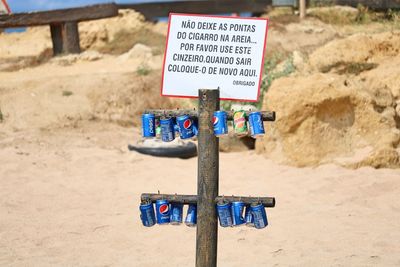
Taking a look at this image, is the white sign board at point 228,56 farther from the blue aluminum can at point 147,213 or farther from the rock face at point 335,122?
the rock face at point 335,122

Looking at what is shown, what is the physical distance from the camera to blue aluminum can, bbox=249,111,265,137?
461 centimetres

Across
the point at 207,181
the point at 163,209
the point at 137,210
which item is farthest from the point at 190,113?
the point at 137,210

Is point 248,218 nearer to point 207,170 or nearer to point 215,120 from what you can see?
point 207,170

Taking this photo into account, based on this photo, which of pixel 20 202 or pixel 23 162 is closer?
pixel 20 202

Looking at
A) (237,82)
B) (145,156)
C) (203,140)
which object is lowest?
(145,156)

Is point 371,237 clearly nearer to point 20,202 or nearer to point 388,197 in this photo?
point 388,197

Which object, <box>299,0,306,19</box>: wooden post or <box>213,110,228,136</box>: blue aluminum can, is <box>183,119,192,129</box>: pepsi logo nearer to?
<box>213,110,228,136</box>: blue aluminum can

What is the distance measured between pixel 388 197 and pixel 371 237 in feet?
4.38

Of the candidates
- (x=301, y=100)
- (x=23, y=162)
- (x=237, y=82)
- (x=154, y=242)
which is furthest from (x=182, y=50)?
(x=23, y=162)

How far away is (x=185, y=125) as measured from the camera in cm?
471

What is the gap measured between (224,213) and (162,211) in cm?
40

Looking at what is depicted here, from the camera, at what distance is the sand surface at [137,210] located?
6.42m

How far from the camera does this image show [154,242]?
688 centimetres

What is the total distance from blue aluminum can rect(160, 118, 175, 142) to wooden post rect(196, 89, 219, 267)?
0.21 metres
